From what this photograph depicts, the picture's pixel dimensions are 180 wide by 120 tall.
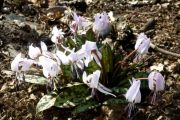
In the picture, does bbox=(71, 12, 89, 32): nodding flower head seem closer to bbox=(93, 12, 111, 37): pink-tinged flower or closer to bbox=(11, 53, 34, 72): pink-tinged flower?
bbox=(93, 12, 111, 37): pink-tinged flower

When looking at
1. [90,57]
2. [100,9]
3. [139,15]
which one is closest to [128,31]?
[139,15]

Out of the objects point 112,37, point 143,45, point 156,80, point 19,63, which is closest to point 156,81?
point 156,80

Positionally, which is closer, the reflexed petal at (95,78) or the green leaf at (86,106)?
the reflexed petal at (95,78)

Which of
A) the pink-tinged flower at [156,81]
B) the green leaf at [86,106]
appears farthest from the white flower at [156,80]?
the green leaf at [86,106]

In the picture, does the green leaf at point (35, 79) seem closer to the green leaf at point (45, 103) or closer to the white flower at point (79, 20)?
the green leaf at point (45, 103)

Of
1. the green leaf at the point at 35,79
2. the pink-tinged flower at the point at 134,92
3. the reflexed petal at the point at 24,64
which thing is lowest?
the green leaf at the point at 35,79

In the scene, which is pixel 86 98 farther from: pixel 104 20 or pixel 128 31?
pixel 128 31

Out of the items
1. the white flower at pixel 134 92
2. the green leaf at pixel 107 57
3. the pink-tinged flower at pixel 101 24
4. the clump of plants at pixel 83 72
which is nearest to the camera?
→ the white flower at pixel 134 92

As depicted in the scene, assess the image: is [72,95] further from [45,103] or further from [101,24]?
[101,24]
